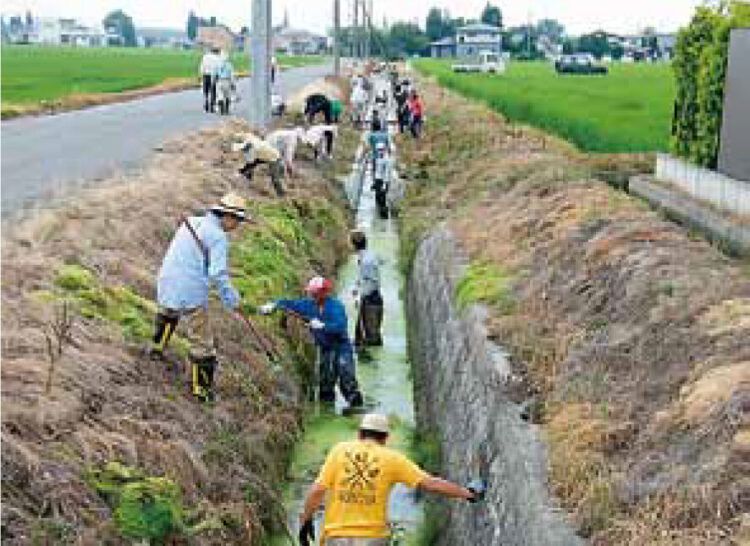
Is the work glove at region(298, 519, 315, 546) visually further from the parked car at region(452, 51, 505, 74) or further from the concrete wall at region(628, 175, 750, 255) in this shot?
the parked car at region(452, 51, 505, 74)

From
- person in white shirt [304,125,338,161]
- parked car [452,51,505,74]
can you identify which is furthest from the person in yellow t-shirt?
parked car [452,51,505,74]

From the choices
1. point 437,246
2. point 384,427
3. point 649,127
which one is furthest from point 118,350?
point 649,127

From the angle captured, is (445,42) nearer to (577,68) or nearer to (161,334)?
(577,68)

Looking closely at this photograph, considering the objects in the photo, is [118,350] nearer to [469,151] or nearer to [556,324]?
[556,324]

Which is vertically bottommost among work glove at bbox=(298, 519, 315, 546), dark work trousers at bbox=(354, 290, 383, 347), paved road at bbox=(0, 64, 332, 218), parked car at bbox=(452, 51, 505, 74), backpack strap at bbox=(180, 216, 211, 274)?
dark work trousers at bbox=(354, 290, 383, 347)

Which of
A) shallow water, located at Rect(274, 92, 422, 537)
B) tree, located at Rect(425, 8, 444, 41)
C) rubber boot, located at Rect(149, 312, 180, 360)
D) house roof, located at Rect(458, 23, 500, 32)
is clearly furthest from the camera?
tree, located at Rect(425, 8, 444, 41)

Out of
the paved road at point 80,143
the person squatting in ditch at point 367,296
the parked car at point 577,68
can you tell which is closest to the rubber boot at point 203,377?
the paved road at point 80,143

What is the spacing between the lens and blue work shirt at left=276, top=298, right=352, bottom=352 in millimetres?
11912

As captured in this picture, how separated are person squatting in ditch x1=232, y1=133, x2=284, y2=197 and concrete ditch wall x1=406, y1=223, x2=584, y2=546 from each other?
14.8 ft

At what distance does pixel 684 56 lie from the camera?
62.9ft

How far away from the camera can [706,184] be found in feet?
52.5

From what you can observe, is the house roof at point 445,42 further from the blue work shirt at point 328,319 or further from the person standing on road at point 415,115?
Answer: the blue work shirt at point 328,319

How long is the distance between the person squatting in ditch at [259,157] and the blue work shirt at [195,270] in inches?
375

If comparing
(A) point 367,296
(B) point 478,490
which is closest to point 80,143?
(A) point 367,296
